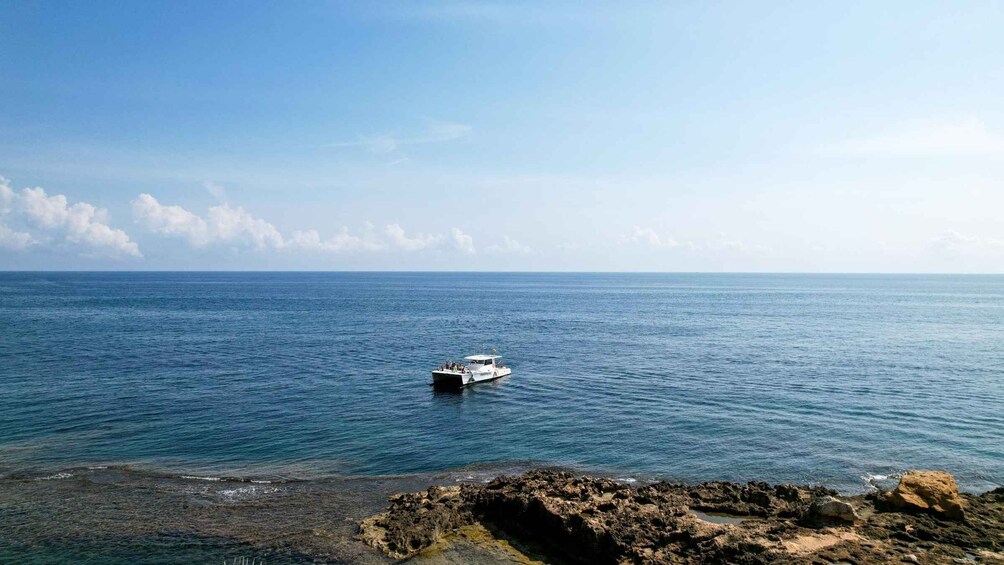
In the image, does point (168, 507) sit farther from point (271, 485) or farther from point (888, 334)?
point (888, 334)

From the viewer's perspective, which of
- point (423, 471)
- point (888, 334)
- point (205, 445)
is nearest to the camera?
point (423, 471)

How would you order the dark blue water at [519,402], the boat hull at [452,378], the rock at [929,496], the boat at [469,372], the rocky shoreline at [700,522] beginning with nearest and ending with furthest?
1. the rocky shoreline at [700,522]
2. the rock at [929,496]
3. the dark blue water at [519,402]
4. the boat hull at [452,378]
5. the boat at [469,372]

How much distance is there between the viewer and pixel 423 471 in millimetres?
34562

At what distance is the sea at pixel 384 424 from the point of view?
92.2ft

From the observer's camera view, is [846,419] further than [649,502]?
Yes

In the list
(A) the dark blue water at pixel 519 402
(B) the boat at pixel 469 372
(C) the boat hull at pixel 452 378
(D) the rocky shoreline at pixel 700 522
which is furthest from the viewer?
(B) the boat at pixel 469 372

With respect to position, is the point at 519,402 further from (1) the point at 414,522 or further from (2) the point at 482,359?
(1) the point at 414,522

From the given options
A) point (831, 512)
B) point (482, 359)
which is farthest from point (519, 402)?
point (831, 512)

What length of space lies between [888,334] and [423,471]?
94.2 metres

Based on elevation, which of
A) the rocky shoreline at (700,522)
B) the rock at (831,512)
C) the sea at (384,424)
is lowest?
the sea at (384,424)

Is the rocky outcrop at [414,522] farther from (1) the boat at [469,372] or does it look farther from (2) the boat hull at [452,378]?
(1) the boat at [469,372]

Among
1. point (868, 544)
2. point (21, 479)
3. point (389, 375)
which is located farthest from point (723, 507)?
point (389, 375)

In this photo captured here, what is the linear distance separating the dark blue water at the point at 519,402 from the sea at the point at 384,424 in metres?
0.28

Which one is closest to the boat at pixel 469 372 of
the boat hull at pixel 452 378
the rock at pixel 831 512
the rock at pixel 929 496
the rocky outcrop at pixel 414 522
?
the boat hull at pixel 452 378
